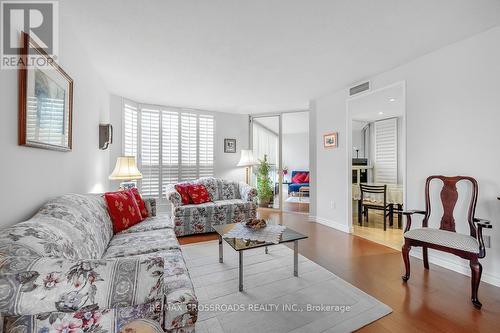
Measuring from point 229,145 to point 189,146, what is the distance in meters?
0.96

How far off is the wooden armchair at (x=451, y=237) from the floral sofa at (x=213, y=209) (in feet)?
8.04

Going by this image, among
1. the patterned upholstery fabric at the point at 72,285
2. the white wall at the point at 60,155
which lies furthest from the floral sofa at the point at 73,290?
the white wall at the point at 60,155

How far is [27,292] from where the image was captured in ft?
2.71

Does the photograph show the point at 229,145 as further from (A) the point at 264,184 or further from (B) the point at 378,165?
(B) the point at 378,165

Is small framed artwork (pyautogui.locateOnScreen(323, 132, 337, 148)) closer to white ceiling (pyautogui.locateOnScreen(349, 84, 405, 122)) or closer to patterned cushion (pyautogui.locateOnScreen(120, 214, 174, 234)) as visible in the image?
white ceiling (pyautogui.locateOnScreen(349, 84, 405, 122))

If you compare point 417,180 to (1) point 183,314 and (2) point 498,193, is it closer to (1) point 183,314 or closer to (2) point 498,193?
(2) point 498,193

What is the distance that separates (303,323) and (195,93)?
3.65 metres

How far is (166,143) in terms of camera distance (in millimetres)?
4898

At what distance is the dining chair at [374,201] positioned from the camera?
3967mm

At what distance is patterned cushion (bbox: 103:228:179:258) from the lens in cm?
186

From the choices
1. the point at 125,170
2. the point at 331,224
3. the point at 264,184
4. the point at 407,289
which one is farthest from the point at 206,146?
the point at 407,289

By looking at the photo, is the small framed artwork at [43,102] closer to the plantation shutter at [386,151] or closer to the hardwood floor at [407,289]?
the hardwood floor at [407,289]

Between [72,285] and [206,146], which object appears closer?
[72,285]

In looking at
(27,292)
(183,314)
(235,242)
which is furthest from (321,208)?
(27,292)
